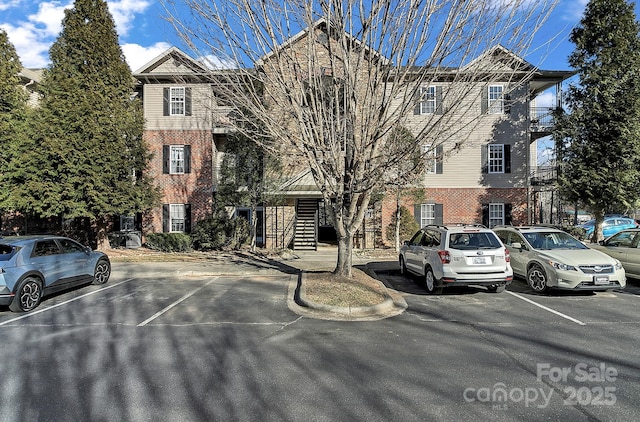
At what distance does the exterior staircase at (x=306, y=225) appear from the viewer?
62.4 feet

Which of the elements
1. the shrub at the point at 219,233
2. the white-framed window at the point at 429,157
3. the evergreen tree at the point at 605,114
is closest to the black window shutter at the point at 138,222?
the shrub at the point at 219,233

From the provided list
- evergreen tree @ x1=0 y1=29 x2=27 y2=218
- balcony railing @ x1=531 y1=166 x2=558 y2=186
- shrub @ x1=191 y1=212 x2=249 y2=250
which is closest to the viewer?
evergreen tree @ x1=0 y1=29 x2=27 y2=218

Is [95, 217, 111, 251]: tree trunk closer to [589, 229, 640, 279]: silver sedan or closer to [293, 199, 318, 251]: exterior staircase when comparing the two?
[293, 199, 318, 251]: exterior staircase

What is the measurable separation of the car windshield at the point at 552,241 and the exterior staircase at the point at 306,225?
10129mm

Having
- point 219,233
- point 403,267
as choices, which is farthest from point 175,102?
point 403,267

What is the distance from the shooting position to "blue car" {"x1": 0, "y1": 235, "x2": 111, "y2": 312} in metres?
7.55

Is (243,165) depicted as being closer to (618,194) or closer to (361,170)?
(361,170)

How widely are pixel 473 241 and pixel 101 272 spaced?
1012cm

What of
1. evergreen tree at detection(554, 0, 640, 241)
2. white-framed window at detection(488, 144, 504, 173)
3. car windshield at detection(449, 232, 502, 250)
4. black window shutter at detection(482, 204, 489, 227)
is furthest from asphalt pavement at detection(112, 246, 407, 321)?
evergreen tree at detection(554, 0, 640, 241)

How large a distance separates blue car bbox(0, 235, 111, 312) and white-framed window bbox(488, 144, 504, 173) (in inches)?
741

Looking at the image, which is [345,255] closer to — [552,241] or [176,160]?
[552,241]

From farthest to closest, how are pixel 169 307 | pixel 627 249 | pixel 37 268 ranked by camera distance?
pixel 627 249 → pixel 37 268 → pixel 169 307

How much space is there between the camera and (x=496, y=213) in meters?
20.1

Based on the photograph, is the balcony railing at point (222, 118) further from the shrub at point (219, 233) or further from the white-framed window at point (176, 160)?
the white-framed window at point (176, 160)
